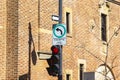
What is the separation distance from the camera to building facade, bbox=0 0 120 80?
2530 cm

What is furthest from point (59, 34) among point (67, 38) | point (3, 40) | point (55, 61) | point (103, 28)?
point (103, 28)

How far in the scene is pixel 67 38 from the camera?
28922 mm

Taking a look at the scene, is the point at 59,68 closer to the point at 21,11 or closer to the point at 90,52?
the point at 21,11

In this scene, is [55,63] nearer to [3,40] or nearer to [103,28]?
[3,40]

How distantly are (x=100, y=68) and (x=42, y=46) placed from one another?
7.61 meters

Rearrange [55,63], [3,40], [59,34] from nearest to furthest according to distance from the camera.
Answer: [55,63]
[59,34]
[3,40]

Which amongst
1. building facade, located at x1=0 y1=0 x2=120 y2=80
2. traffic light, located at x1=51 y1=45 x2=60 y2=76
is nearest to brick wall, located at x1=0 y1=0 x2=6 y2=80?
building facade, located at x1=0 y1=0 x2=120 y2=80

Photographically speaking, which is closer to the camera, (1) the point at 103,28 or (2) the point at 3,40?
(2) the point at 3,40

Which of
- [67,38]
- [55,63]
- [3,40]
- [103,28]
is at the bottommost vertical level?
[55,63]

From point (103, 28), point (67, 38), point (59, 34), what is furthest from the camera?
point (103, 28)

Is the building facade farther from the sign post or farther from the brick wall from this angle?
the sign post

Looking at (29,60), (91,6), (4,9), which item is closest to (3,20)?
(4,9)

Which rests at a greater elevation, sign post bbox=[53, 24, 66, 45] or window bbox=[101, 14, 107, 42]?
window bbox=[101, 14, 107, 42]

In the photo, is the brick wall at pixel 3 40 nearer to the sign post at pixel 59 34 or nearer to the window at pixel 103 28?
the sign post at pixel 59 34
